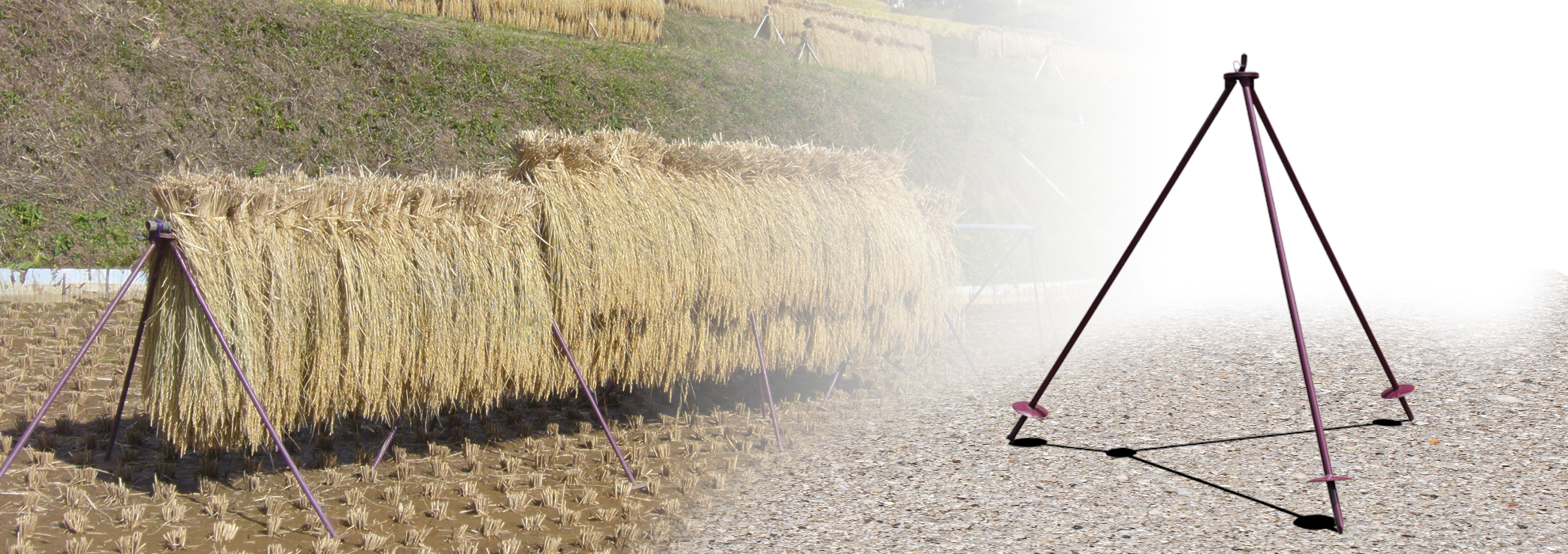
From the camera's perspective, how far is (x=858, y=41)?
25.7m

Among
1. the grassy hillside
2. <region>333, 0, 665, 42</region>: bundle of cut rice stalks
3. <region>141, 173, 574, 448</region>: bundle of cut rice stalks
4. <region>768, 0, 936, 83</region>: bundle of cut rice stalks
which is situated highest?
<region>768, 0, 936, 83</region>: bundle of cut rice stalks

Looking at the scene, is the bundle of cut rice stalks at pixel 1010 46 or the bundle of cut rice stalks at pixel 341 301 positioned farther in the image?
the bundle of cut rice stalks at pixel 1010 46

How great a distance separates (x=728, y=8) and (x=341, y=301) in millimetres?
21315

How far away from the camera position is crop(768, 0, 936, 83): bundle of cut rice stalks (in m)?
24.9

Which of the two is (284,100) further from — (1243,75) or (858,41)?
(858,41)

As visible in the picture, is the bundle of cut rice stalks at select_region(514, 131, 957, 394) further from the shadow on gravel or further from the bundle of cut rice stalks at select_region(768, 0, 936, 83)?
the bundle of cut rice stalks at select_region(768, 0, 936, 83)

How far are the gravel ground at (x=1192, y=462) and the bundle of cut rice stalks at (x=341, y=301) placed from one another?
5.79 ft

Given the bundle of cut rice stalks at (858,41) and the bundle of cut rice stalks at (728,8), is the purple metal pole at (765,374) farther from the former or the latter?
the bundle of cut rice stalks at (728,8)

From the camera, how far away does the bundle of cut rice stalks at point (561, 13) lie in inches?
705

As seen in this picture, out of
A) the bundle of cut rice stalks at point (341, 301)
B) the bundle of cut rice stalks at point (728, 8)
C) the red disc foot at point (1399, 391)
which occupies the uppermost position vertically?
the bundle of cut rice stalks at point (728, 8)

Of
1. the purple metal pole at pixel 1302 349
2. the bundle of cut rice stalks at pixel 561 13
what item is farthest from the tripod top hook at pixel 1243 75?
the bundle of cut rice stalks at pixel 561 13

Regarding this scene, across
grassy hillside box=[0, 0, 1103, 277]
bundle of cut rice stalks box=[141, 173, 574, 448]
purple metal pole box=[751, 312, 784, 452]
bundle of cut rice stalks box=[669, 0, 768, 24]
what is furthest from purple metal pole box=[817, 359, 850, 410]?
bundle of cut rice stalks box=[669, 0, 768, 24]

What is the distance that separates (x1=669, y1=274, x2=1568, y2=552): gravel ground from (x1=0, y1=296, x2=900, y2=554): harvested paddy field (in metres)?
0.51

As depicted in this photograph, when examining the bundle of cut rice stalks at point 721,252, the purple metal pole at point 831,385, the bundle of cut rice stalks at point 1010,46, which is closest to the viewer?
the bundle of cut rice stalks at point 721,252
